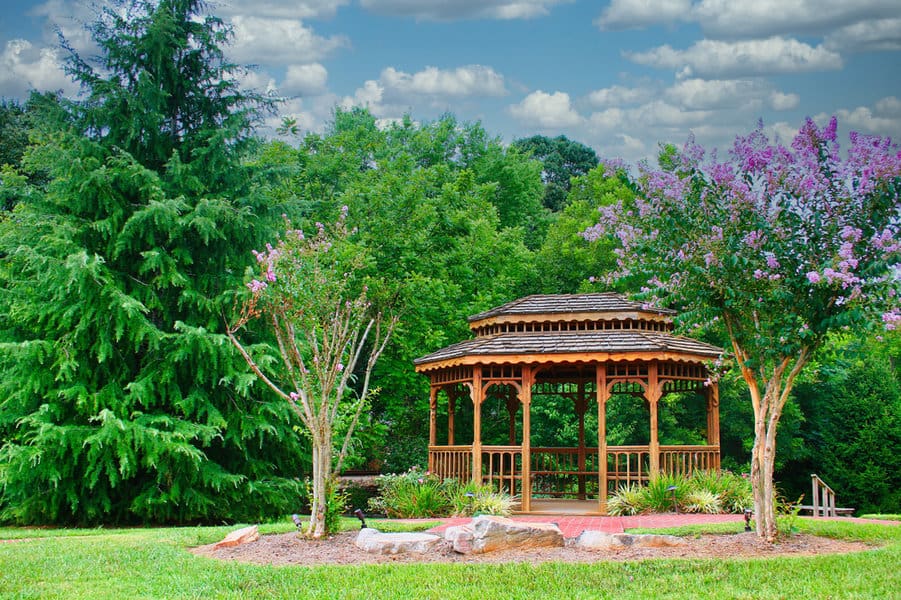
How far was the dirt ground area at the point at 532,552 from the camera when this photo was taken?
8969 mm

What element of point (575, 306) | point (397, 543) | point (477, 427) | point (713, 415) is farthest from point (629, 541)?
point (575, 306)

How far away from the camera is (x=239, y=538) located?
10.5 m

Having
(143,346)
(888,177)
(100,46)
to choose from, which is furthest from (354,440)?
(888,177)

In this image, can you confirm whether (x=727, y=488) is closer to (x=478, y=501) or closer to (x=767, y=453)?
(x=478, y=501)

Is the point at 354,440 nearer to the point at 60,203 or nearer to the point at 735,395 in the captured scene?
the point at 60,203

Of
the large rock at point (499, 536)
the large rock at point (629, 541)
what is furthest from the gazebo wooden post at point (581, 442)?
the large rock at point (499, 536)

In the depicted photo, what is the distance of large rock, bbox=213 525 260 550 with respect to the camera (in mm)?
10406

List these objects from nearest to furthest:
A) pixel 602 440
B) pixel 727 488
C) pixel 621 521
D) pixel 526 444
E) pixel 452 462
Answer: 1. pixel 621 521
2. pixel 727 488
3. pixel 602 440
4. pixel 526 444
5. pixel 452 462

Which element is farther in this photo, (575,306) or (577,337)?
(575,306)

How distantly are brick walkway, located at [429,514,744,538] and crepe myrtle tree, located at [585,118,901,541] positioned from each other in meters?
2.60

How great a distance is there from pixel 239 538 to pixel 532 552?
3.72 m

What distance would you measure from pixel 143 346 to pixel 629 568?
11.5m

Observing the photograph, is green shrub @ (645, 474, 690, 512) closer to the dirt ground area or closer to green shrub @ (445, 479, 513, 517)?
green shrub @ (445, 479, 513, 517)

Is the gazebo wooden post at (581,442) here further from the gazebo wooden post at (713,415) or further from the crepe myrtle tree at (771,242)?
the crepe myrtle tree at (771,242)
